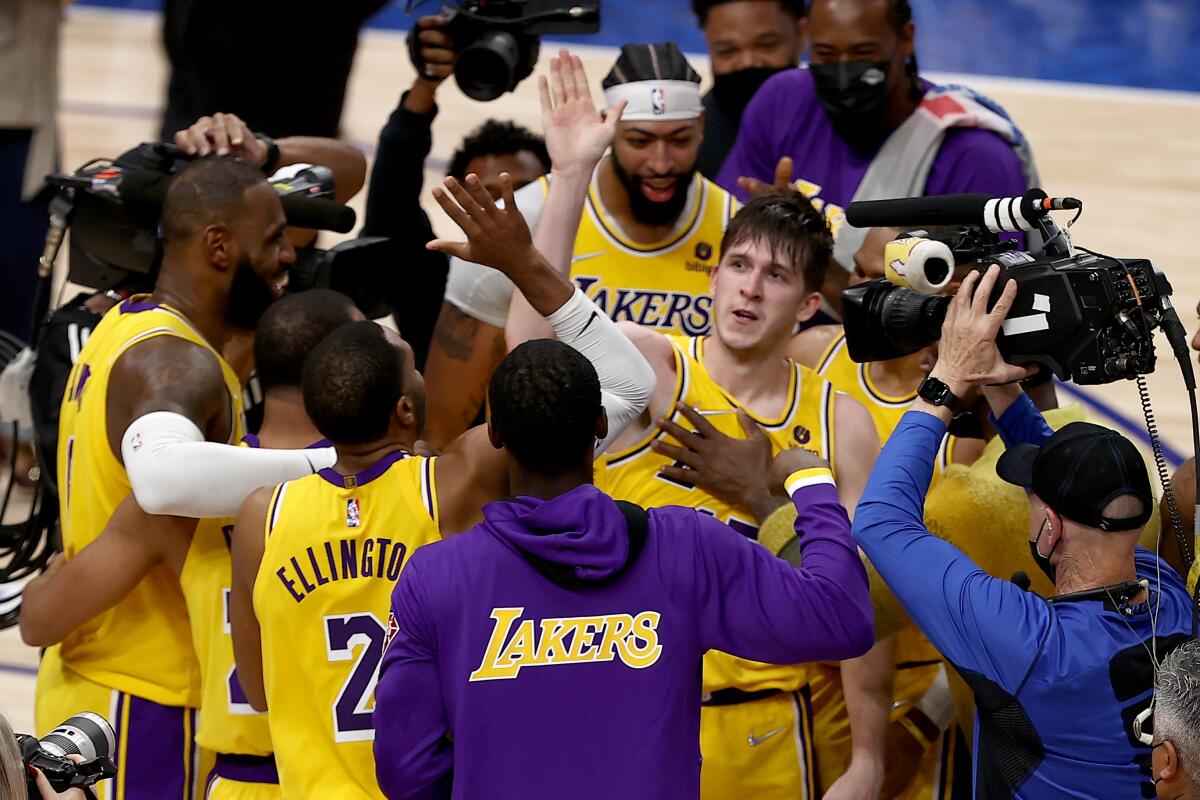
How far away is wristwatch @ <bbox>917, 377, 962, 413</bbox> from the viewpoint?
9.78 ft

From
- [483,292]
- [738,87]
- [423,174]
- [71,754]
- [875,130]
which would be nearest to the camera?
[71,754]

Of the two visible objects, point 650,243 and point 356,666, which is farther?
point 650,243

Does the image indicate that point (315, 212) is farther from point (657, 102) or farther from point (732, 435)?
point (732, 435)

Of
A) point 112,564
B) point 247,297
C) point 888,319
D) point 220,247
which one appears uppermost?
point 888,319

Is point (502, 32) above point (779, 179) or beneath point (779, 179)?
above

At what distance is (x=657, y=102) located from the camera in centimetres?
434

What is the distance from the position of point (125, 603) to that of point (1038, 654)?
201 centimetres

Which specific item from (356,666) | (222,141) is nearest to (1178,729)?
(356,666)

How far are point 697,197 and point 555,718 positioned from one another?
7.46ft

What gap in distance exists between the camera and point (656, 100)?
4.34m

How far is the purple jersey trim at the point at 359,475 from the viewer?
9.98 ft

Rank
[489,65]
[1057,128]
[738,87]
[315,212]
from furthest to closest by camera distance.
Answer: [1057,128], [738,87], [489,65], [315,212]

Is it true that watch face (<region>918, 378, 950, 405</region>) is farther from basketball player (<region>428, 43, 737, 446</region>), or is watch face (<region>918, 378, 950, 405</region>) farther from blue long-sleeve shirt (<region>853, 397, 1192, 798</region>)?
basketball player (<region>428, 43, 737, 446</region>)

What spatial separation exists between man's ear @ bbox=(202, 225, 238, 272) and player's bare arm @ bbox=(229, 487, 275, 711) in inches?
30.0
